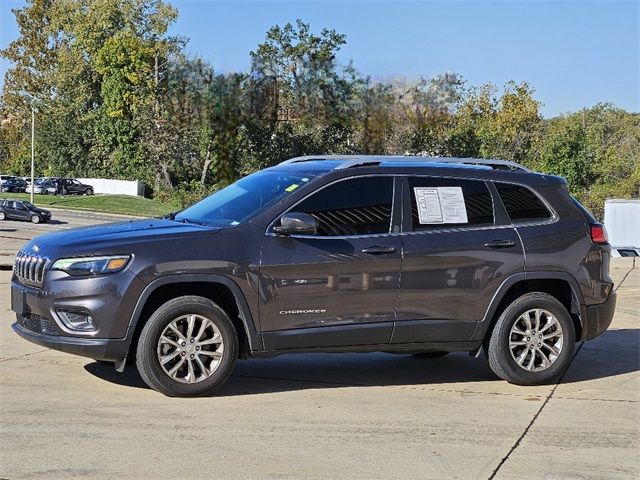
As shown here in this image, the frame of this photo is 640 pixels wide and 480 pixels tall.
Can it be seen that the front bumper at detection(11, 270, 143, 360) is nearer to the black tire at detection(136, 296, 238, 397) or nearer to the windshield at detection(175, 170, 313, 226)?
the black tire at detection(136, 296, 238, 397)

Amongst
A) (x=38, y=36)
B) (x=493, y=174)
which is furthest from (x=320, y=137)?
(x=493, y=174)

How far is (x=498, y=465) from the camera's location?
5.38 meters

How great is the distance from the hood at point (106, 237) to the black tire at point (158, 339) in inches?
19.7

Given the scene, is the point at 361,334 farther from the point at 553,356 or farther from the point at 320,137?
the point at 320,137

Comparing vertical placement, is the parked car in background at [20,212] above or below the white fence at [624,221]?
below

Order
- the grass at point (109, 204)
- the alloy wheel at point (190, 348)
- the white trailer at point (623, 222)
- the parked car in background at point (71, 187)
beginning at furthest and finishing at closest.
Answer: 1. the parked car in background at point (71, 187)
2. the grass at point (109, 204)
3. the white trailer at point (623, 222)
4. the alloy wheel at point (190, 348)

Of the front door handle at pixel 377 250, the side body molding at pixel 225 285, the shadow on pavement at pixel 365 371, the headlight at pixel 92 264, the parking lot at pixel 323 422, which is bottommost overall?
the shadow on pavement at pixel 365 371

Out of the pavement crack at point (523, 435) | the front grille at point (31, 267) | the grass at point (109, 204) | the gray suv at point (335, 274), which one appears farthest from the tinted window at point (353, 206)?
the grass at point (109, 204)

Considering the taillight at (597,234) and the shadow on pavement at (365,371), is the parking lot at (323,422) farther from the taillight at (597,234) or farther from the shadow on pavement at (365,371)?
the taillight at (597,234)

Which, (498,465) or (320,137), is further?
(320,137)

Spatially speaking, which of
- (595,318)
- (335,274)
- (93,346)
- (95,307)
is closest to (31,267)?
(95,307)

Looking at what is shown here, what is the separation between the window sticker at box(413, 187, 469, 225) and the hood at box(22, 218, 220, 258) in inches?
66.8

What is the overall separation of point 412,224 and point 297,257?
1049 mm

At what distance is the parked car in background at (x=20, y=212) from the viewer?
48.6 m
